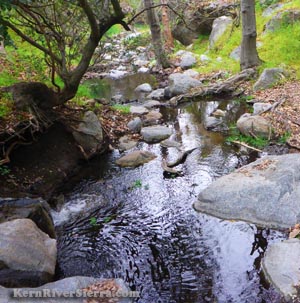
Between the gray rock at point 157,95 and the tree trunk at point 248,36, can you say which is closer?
the tree trunk at point 248,36

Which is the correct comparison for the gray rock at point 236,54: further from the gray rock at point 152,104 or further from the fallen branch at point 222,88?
the gray rock at point 152,104

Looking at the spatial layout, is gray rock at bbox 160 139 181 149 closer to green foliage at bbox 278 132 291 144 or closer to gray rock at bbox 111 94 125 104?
green foliage at bbox 278 132 291 144

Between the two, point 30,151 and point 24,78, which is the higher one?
point 24,78

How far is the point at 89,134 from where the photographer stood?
7.47 m

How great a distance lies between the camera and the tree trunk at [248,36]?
418 inches

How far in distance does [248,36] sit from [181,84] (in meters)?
2.57

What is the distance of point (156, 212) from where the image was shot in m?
5.40

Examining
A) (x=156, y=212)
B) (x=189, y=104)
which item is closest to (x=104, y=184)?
(x=156, y=212)

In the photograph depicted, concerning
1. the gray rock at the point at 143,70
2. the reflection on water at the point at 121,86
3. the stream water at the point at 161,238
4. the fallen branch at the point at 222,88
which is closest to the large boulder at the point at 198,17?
the gray rock at the point at 143,70

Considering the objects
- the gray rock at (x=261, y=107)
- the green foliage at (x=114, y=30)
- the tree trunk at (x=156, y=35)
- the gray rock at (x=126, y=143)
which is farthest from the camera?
the green foliage at (x=114, y=30)

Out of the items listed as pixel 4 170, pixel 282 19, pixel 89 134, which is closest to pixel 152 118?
pixel 89 134

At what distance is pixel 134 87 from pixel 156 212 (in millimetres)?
9866

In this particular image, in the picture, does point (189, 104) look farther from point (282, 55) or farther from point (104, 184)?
point (104, 184)

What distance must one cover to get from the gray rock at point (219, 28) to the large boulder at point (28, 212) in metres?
13.3
